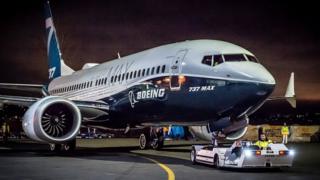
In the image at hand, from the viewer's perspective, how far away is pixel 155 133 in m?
24.0

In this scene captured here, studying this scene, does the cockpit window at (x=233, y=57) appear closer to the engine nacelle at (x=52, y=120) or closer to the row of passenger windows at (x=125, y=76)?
the row of passenger windows at (x=125, y=76)

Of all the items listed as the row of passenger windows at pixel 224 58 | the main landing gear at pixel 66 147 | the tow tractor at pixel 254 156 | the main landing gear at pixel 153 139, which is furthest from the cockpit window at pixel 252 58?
the main landing gear at pixel 66 147

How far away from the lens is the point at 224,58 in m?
16.0

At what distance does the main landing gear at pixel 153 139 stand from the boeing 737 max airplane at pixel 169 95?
2867 millimetres

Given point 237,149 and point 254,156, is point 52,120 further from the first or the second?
point 254,156

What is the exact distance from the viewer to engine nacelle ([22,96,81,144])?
17.4m

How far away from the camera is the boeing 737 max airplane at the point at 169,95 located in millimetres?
15227

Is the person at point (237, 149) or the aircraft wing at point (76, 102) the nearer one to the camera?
the person at point (237, 149)

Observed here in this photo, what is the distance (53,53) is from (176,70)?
2050 cm

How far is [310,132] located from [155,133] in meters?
22.5

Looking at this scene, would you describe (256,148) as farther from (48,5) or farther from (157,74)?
(48,5)

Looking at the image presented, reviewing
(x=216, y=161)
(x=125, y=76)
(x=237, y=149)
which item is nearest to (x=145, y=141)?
(x=125, y=76)

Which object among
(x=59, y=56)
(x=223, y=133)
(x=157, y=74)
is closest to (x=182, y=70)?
(x=157, y=74)

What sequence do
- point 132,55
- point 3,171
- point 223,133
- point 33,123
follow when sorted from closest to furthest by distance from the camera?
point 3,171 → point 223,133 → point 33,123 → point 132,55
